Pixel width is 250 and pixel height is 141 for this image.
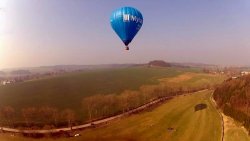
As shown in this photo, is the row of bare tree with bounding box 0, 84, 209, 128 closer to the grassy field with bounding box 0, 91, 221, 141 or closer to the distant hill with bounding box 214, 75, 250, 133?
the grassy field with bounding box 0, 91, 221, 141

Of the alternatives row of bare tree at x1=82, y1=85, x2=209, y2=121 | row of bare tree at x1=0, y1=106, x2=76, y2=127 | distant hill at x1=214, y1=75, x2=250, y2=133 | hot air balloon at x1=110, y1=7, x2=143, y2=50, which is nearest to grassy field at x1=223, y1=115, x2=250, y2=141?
distant hill at x1=214, y1=75, x2=250, y2=133

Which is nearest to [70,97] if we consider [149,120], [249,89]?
[149,120]

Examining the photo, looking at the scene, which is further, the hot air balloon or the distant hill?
the distant hill

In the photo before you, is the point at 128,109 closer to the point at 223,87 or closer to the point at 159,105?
the point at 159,105

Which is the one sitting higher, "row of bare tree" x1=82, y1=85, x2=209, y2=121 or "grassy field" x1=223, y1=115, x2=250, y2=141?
"row of bare tree" x1=82, y1=85, x2=209, y2=121

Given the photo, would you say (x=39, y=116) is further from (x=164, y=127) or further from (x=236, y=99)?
(x=236, y=99)

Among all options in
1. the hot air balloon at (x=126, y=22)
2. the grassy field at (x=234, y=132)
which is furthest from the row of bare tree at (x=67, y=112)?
the hot air balloon at (x=126, y=22)

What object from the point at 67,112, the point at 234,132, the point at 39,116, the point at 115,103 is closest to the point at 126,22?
the point at 234,132

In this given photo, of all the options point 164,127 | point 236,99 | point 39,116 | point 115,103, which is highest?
point 236,99
